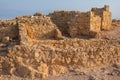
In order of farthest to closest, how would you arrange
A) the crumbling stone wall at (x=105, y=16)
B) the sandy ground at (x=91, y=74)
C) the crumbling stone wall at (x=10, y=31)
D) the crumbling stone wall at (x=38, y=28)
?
the crumbling stone wall at (x=105, y=16)
the crumbling stone wall at (x=38, y=28)
the crumbling stone wall at (x=10, y=31)
the sandy ground at (x=91, y=74)

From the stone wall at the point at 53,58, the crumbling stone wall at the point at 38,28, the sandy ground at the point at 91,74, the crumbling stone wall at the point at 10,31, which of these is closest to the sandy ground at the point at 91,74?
the sandy ground at the point at 91,74

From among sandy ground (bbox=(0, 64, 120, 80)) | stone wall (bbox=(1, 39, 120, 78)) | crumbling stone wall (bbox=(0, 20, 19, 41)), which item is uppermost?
crumbling stone wall (bbox=(0, 20, 19, 41))

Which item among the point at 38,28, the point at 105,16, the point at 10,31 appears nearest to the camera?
the point at 10,31

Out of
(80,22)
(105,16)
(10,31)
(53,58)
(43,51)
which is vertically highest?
(105,16)

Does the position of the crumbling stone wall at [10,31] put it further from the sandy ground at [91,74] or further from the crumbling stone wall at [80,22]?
the sandy ground at [91,74]

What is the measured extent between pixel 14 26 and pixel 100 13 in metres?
6.06

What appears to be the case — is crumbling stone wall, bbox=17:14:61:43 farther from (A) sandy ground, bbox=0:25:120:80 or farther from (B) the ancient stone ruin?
(A) sandy ground, bbox=0:25:120:80

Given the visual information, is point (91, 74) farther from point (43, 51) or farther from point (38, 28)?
point (38, 28)

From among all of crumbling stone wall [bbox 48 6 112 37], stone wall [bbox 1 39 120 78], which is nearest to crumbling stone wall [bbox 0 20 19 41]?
stone wall [bbox 1 39 120 78]

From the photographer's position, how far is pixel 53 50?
1283 centimetres

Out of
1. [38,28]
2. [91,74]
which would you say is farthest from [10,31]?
[91,74]

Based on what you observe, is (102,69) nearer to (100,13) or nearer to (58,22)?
(58,22)

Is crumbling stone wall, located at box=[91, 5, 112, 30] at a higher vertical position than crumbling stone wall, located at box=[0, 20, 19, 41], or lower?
higher

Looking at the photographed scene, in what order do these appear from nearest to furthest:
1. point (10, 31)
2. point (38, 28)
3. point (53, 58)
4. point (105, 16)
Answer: point (53, 58)
point (10, 31)
point (38, 28)
point (105, 16)
